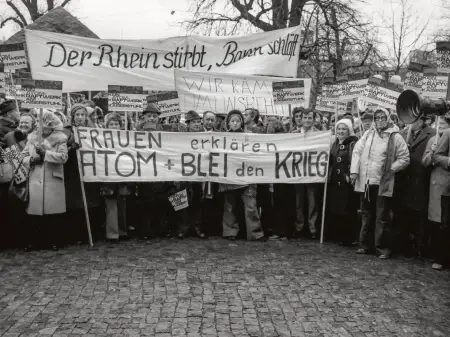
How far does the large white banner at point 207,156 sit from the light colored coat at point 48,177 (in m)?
0.51

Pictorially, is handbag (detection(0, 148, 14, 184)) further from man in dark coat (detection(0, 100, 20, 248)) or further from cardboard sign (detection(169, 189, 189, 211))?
cardboard sign (detection(169, 189, 189, 211))

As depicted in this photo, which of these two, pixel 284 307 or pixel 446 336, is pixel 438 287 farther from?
pixel 284 307

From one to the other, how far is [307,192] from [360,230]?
97 cm

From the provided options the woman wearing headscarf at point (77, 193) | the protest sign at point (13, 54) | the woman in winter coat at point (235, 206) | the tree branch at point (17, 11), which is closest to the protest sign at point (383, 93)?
the woman in winter coat at point (235, 206)

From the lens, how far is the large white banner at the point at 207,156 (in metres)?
8.14

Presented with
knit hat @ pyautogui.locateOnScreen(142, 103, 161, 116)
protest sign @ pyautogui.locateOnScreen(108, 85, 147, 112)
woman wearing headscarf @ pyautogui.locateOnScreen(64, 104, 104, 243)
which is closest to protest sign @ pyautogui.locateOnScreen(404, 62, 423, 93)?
knit hat @ pyautogui.locateOnScreen(142, 103, 161, 116)

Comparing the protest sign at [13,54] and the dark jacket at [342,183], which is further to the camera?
the protest sign at [13,54]

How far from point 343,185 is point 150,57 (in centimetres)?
366

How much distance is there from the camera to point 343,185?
8.30 metres

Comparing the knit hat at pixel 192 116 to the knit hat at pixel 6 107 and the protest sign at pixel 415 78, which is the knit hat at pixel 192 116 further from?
the protest sign at pixel 415 78

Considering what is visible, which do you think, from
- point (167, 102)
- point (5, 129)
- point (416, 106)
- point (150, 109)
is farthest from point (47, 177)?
point (416, 106)

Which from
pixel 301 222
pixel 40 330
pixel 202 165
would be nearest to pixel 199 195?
pixel 202 165

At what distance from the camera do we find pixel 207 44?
9641mm

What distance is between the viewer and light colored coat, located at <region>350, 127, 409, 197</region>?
7.52 metres
